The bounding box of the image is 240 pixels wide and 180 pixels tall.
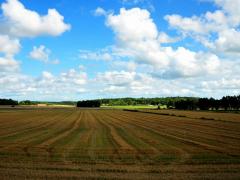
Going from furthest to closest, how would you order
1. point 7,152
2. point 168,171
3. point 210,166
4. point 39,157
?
point 7,152 → point 39,157 → point 210,166 → point 168,171

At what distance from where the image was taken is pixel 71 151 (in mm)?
18969

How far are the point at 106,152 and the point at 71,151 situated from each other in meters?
1.90

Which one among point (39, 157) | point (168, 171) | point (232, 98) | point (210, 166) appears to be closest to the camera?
point (168, 171)

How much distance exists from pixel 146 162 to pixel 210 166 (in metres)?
2.73

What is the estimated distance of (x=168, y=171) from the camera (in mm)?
13633

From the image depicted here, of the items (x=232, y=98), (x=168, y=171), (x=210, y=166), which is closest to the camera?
(x=168, y=171)

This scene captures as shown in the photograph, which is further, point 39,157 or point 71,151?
point 71,151

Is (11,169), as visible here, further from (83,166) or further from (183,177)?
(183,177)

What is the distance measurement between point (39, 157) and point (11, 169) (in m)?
3.13

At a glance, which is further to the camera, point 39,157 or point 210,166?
point 39,157

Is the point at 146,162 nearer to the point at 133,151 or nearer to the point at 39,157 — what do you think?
the point at 133,151

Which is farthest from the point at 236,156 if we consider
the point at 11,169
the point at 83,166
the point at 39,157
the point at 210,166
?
the point at 11,169

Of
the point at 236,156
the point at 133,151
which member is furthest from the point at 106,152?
the point at 236,156

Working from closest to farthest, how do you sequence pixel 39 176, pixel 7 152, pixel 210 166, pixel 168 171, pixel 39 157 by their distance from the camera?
1. pixel 39 176
2. pixel 168 171
3. pixel 210 166
4. pixel 39 157
5. pixel 7 152
